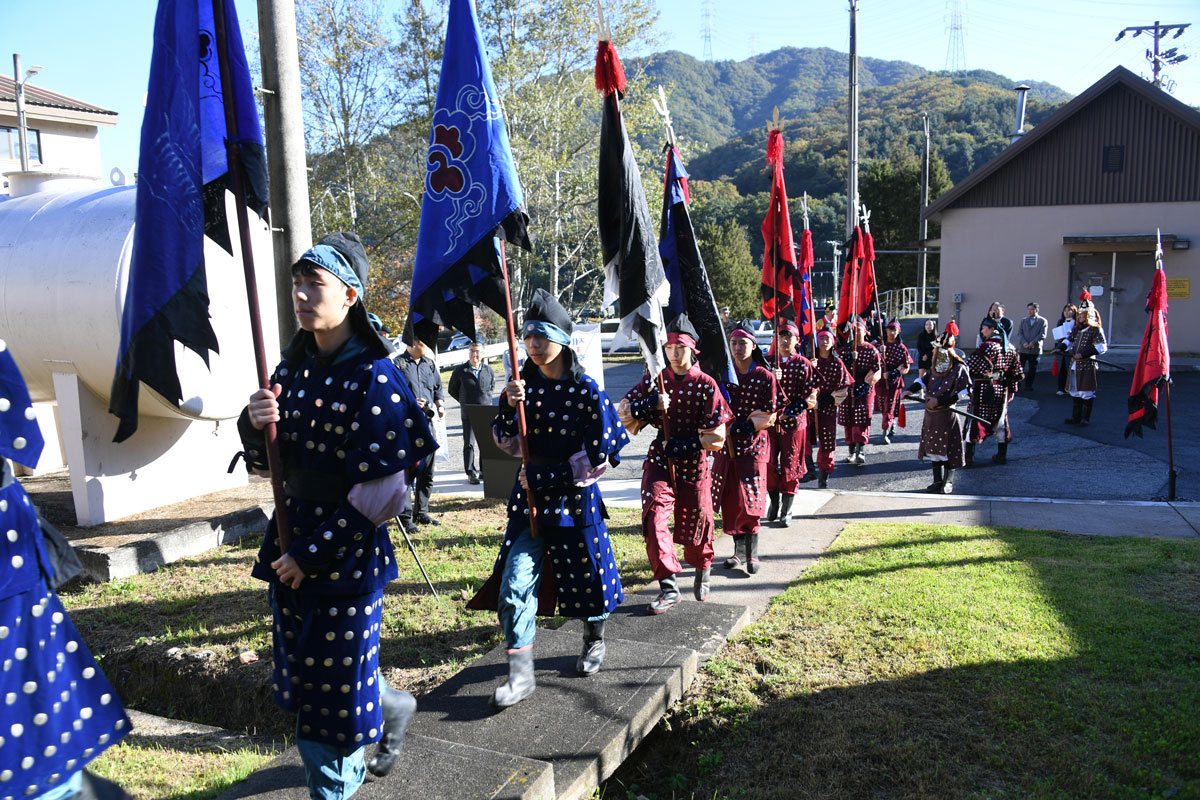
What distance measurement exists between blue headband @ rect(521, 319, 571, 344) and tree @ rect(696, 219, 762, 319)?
28.4m

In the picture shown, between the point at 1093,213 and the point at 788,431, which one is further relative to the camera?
the point at 1093,213

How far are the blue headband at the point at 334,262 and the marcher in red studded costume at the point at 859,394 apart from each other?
8.57m

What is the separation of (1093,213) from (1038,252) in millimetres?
1693

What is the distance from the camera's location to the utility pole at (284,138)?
6.05 m

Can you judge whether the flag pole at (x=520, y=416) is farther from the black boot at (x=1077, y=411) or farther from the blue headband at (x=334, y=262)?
the black boot at (x=1077, y=411)

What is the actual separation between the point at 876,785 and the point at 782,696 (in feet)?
2.65

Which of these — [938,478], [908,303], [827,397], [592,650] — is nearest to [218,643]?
[592,650]

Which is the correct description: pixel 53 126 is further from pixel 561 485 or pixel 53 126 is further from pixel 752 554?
pixel 561 485

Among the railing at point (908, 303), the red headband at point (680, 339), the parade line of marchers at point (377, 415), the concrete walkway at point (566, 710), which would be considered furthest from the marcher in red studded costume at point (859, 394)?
the railing at point (908, 303)

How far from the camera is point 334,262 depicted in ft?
10.1

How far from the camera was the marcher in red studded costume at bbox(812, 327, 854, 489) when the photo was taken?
31.0 feet

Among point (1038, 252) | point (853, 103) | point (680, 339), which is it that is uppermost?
point (853, 103)

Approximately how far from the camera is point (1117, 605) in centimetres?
539

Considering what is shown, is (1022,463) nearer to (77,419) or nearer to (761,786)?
(761,786)
